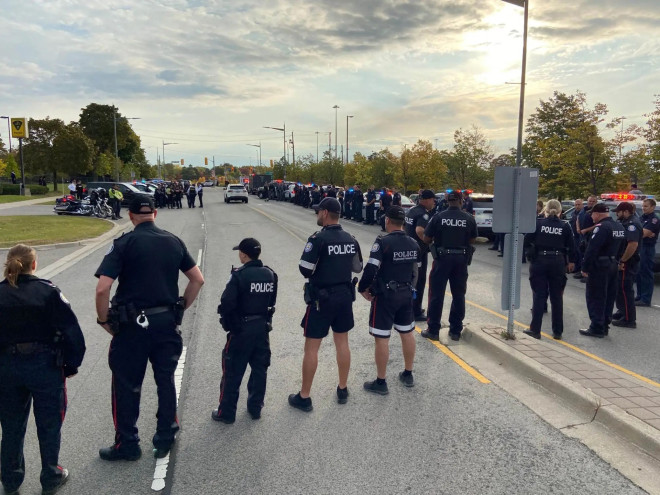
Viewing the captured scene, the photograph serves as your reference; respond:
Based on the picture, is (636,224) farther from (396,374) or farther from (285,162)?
(285,162)

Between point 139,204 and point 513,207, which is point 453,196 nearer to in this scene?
point 513,207

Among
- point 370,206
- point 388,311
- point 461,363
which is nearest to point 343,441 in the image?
point 388,311

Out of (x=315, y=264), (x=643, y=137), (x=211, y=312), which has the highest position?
(x=643, y=137)

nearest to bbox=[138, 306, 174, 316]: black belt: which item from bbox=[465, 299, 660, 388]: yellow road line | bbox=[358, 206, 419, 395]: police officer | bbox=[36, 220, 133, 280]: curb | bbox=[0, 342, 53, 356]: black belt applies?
bbox=[0, 342, 53, 356]: black belt

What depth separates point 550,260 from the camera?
714 centimetres

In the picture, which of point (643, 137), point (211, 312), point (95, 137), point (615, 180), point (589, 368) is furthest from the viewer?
point (95, 137)

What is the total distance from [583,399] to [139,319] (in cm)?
387

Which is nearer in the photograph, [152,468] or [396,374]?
[152,468]

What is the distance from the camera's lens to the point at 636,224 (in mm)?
7875

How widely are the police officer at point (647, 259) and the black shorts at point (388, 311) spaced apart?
627 cm

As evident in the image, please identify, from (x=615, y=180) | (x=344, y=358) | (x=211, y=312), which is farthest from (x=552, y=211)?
(x=615, y=180)

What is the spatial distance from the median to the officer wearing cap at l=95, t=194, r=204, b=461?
13.8m

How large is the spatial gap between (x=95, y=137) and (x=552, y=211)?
8113 cm

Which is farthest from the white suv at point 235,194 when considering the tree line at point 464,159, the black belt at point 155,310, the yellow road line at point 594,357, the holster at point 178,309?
the black belt at point 155,310
